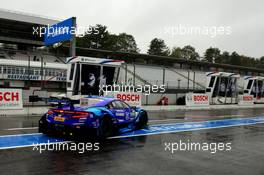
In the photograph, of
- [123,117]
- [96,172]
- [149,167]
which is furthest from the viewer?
[123,117]

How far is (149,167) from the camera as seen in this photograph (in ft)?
21.4

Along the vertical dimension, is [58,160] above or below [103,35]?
below

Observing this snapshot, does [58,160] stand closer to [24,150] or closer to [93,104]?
[24,150]

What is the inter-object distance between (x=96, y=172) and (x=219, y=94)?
2850 cm

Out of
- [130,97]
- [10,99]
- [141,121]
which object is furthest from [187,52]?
[141,121]

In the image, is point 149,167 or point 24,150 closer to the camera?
point 149,167

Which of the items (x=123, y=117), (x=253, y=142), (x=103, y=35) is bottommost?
(x=253, y=142)

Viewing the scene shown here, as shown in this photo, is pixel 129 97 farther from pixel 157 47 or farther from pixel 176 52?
pixel 176 52

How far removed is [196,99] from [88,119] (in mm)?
20101

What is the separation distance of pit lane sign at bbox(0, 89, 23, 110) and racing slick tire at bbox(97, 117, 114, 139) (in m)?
8.33

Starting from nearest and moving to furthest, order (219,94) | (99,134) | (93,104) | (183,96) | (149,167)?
(149,167)
(99,134)
(93,104)
(183,96)
(219,94)

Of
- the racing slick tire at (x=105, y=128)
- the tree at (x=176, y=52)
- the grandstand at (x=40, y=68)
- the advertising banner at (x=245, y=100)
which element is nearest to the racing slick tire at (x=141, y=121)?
the racing slick tire at (x=105, y=128)

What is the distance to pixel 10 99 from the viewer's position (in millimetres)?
16328

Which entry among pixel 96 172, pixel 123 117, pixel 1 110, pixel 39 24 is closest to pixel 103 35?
pixel 39 24
